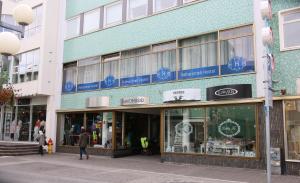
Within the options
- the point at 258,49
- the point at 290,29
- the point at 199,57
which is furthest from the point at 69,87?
the point at 290,29

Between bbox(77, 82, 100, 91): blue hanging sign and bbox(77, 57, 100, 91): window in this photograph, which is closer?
bbox(77, 82, 100, 91): blue hanging sign

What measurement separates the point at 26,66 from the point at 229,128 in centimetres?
1546

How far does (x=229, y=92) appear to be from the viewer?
1484cm

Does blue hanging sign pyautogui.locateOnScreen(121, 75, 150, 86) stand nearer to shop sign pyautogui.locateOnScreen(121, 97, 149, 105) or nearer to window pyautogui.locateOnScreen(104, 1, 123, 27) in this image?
shop sign pyautogui.locateOnScreen(121, 97, 149, 105)

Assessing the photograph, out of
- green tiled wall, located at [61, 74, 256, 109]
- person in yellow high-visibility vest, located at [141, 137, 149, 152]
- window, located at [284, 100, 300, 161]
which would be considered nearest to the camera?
window, located at [284, 100, 300, 161]

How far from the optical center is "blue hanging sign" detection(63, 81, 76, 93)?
22.6m

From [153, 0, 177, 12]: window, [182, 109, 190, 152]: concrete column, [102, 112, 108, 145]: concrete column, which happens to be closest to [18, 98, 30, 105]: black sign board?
[102, 112, 108, 145]: concrete column

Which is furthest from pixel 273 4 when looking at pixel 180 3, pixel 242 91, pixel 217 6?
pixel 180 3

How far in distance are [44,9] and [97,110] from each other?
26.6ft

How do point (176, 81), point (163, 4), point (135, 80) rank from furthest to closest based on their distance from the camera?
point (135, 80) → point (163, 4) → point (176, 81)

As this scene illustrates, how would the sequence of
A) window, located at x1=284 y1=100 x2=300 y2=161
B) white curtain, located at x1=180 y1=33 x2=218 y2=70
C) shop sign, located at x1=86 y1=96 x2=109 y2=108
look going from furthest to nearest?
shop sign, located at x1=86 y1=96 x2=109 y2=108
white curtain, located at x1=180 y1=33 x2=218 y2=70
window, located at x1=284 y1=100 x2=300 y2=161

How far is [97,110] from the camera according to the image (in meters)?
20.6

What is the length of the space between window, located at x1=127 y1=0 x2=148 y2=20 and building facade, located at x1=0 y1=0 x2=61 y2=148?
21.5ft

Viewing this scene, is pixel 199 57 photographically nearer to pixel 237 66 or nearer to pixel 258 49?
pixel 237 66
